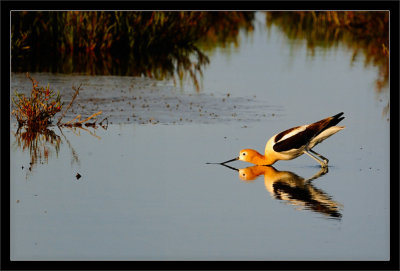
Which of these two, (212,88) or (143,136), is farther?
(212,88)

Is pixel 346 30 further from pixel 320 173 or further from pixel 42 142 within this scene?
pixel 320 173

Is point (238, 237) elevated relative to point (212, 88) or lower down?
lower down

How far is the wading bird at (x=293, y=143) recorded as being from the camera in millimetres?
9883

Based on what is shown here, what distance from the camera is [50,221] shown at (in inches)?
309

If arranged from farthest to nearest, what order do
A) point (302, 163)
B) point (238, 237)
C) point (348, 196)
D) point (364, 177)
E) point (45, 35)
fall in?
point (45, 35) → point (302, 163) → point (364, 177) → point (348, 196) → point (238, 237)

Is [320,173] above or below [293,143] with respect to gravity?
below

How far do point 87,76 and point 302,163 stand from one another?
272 inches

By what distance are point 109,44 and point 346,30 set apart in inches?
319

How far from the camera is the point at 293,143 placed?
388 inches

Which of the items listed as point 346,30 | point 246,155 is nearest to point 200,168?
point 246,155

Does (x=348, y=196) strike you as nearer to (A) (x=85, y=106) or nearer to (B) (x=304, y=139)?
(B) (x=304, y=139)

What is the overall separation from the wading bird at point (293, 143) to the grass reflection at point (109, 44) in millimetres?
6462

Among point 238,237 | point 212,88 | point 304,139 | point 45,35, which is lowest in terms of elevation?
point 238,237

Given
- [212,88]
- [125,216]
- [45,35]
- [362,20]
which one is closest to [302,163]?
[125,216]
